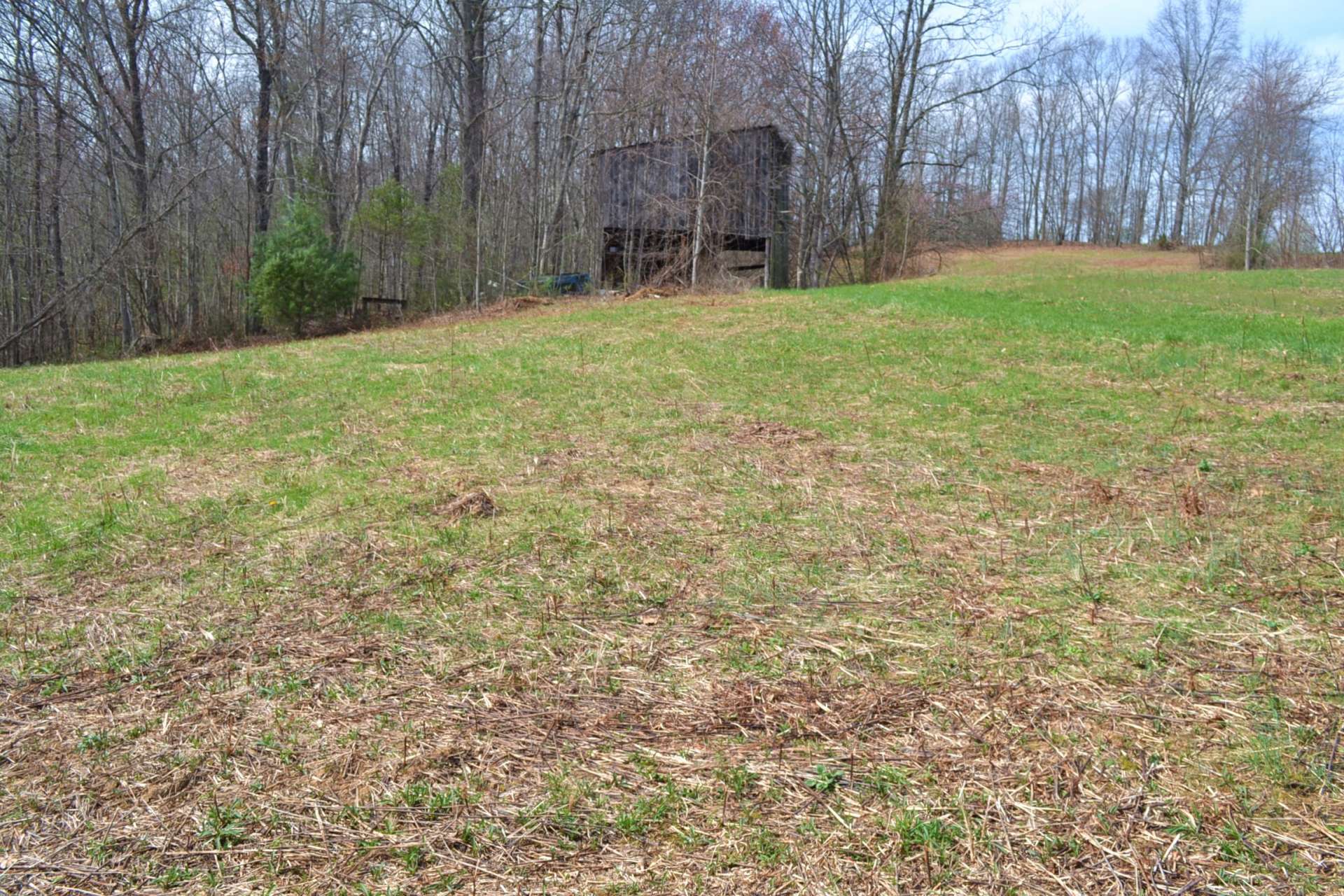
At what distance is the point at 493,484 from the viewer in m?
6.06

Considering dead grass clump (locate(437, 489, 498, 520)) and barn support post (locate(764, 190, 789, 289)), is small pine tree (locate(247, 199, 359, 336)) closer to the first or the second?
barn support post (locate(764, 190, 789, 289))

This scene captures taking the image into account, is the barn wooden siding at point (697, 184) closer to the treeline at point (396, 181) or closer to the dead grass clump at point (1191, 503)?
the treeline at point (396, 181)

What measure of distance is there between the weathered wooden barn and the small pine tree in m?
6.30

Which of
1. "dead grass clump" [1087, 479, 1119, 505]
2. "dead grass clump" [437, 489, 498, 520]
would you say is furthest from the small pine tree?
"dead grass clump" [1087, 479, 1119, 505]

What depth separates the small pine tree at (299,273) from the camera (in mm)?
20906

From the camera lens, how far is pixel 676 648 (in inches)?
148

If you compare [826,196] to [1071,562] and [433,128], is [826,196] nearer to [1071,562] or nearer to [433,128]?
[433,128]

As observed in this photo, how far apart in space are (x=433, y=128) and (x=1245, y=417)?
98.5 feet

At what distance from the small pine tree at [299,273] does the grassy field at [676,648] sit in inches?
522

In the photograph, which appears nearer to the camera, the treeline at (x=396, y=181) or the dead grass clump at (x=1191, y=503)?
the dead grass clump at (x=1191, y=503)

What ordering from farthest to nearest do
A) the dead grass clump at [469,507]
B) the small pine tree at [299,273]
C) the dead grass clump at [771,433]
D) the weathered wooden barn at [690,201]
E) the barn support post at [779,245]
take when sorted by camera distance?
the barn support post at [779,245]
the small pine tree at [299,273]
the weathered wooden barn at [690,201]
the dead grass clump at [771,433]
the dead grass clump at [469,507]

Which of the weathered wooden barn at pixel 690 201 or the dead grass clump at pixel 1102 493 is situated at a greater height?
the weathered wooden barn at pixel 690 201

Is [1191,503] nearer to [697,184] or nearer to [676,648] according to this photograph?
[676,648]

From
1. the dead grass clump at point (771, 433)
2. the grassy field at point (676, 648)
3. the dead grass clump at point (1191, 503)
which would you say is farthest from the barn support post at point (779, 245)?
the dead grass clump at point (1191, 503)
